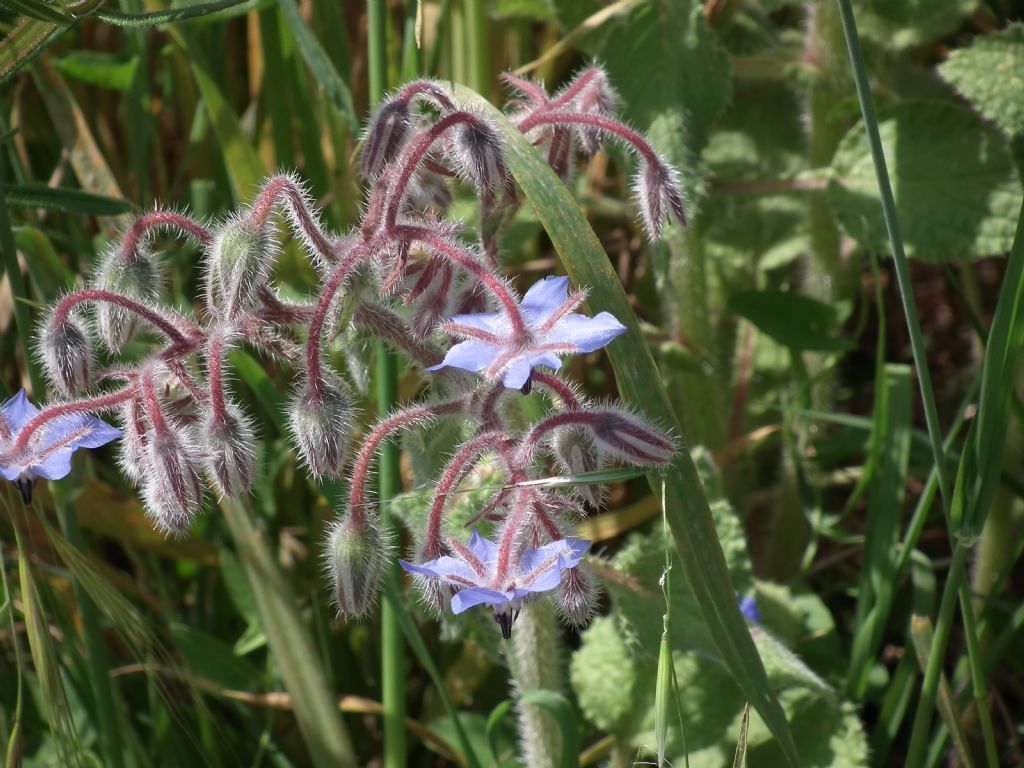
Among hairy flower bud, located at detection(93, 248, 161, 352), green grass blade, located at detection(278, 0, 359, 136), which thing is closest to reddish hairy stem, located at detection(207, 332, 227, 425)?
hairy flower bud, located at detection(93, 248, 161, 352)

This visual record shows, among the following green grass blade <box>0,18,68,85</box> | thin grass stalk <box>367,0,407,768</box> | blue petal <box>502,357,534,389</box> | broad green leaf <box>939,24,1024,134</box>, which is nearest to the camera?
blue petal <box>502,357,534,389</box>

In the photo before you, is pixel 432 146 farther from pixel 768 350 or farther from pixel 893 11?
pixel 768 350

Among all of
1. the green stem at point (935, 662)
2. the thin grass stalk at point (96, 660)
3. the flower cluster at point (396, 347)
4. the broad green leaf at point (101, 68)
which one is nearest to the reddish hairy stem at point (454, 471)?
the flower cluster at point (396, 347)

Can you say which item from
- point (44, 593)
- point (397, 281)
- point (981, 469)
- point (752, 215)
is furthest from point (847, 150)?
point (44, 593)

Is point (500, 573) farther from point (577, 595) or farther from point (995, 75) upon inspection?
point (995, 75)

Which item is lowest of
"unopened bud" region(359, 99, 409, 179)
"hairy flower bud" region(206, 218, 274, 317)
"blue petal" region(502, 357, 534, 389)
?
"blue petal" region(502, 357, 534, 389)

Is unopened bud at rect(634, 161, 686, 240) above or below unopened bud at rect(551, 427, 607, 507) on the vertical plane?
above

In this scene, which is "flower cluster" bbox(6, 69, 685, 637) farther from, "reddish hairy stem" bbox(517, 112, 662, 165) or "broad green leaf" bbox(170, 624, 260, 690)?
"broad green leaf" bbox(170, 624, 260, 690)

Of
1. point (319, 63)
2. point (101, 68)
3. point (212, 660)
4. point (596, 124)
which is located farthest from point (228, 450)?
point (101, 68)
